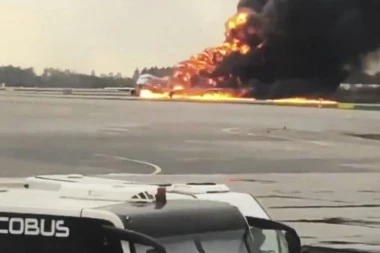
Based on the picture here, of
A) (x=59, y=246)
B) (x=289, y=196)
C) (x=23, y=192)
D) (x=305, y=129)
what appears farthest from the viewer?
(x=305, y=129)

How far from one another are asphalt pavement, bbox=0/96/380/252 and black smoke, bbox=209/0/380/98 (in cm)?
2032

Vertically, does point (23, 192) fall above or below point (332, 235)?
above

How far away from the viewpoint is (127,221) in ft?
17.8

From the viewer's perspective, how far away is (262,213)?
6.46 meters

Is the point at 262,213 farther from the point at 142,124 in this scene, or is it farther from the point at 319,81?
the point at 319,81

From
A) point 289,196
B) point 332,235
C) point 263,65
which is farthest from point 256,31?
point 332,235

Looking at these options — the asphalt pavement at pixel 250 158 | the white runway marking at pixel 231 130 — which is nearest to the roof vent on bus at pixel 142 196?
the asphalt pavement at pixel 250 158

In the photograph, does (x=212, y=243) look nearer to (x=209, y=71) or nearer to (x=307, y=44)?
(x=307, y=44)

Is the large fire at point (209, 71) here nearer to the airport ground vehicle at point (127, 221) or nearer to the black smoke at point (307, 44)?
the black smoke at point (307, 44)

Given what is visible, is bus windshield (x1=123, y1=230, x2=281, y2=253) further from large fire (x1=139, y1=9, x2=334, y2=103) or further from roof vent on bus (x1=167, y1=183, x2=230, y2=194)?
large fire (x1=139, y1=9, x2=334, y2=103)

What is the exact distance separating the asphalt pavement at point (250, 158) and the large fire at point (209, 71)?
94.6 feet

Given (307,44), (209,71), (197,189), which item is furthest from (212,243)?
(209,71)

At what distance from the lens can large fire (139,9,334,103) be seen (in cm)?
9325

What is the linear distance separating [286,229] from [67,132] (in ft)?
146
